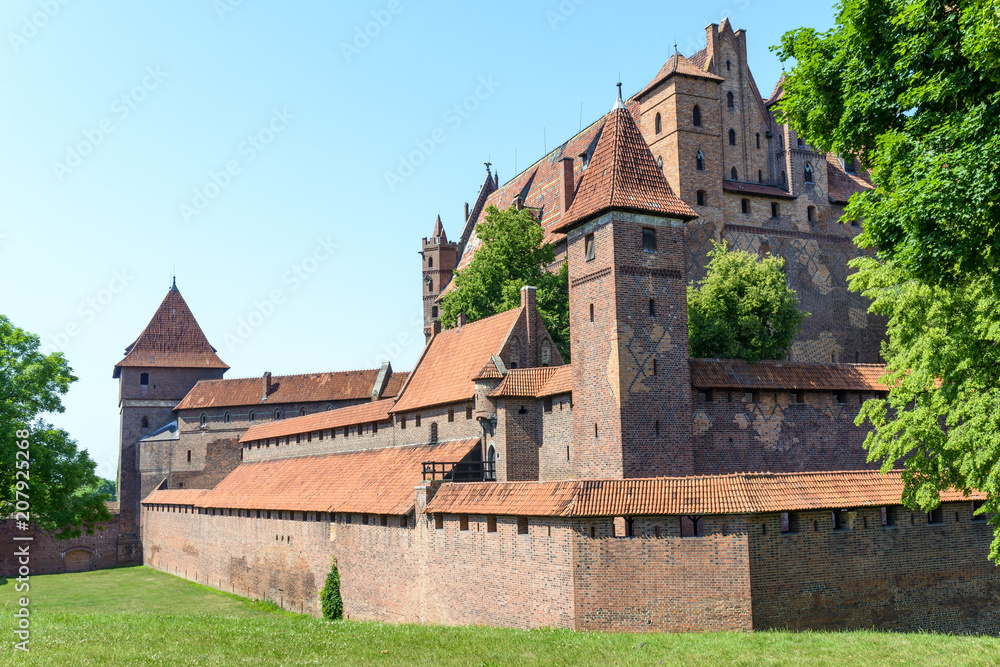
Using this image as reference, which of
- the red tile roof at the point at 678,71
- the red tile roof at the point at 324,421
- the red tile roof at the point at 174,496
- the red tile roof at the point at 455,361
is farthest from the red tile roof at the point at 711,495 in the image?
the red tile roof at the point at 174,496

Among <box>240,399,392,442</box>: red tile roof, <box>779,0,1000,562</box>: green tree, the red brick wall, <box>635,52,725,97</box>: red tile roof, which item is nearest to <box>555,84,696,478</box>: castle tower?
the red brick wall

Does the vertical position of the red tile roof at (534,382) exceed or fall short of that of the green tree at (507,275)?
it falls short

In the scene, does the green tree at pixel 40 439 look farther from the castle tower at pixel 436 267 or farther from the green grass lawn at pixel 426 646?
the castle tower at pixel 436 267

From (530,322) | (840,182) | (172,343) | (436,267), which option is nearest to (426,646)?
(530,322)

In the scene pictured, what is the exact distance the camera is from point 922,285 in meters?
19.1

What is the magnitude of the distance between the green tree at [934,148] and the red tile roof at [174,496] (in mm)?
37620

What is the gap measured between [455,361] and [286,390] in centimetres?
2368

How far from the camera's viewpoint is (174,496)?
164 feet

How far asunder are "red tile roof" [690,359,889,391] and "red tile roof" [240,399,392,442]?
14910 mm

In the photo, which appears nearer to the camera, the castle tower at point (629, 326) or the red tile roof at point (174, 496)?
the castle tower at point (629, 326)

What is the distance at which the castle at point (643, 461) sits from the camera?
20.2 metres

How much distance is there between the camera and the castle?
20.2 m

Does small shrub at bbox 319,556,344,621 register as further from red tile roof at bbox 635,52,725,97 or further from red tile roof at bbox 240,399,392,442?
red tile roof at bbox 635,52,725,97

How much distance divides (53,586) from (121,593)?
5392 mm
